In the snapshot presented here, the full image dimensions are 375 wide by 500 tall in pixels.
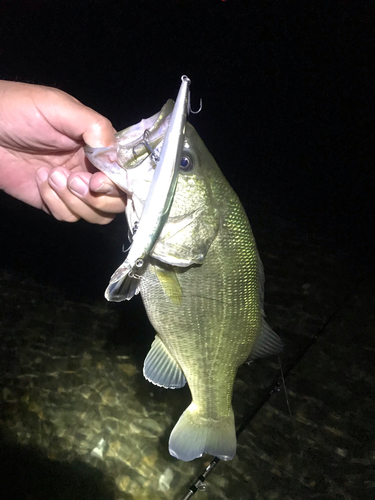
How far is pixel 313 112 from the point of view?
310 inches

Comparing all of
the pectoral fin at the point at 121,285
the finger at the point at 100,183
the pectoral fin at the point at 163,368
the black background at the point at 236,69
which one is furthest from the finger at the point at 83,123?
the black background at the point at 236,69

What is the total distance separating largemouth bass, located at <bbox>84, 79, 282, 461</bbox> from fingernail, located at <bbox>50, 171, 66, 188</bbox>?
0.62 m

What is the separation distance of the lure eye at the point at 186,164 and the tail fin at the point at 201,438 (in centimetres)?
104

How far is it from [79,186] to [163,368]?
3.08 feet

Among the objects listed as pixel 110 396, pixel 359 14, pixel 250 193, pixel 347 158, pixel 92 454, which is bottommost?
pixel 92 454

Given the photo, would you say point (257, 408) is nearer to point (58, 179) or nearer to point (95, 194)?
point (95, 194)

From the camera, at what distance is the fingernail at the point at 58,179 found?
168cm

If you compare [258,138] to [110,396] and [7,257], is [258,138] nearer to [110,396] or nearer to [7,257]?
[7,257]

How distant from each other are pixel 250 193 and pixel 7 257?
4.60 m

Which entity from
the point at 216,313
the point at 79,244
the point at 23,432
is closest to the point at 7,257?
the point at 79,244

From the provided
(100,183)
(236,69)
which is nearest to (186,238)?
(100,183)

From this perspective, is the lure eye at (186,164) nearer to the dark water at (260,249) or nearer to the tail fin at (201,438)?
the tail fin at (201,438)

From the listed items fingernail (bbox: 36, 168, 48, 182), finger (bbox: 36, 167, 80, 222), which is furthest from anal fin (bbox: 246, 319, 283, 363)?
fingernail (bbox: 36, 168, 48, 182)

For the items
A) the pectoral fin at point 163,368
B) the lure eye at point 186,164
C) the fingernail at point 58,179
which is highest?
the lure eye at point 186,164
